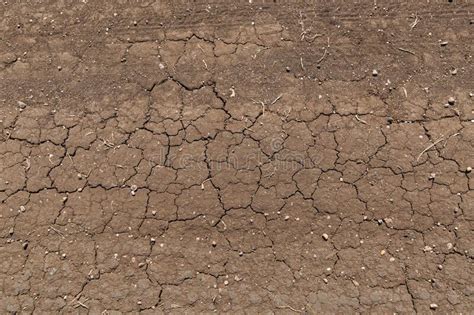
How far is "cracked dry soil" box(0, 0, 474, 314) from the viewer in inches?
175

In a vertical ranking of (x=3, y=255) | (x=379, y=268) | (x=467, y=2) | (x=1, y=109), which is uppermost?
(x=467, y=2)

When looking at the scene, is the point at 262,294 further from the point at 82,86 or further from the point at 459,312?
the point at 82,86

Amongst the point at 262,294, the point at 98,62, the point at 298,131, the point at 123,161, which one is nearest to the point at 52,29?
the point at 98,62

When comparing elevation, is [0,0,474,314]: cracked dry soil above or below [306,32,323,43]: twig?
below

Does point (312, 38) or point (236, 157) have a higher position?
point (312, 38)

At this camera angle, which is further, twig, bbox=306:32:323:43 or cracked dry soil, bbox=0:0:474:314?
twig, bbox=306:32:323:43

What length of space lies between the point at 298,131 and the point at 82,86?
2141 mm

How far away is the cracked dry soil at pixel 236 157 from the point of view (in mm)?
4441

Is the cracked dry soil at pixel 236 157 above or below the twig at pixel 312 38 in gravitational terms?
below

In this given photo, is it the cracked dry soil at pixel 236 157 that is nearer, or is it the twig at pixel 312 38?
the cracked dry soil at pixel 236 157

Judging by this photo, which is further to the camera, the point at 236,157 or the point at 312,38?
the point at 312,38

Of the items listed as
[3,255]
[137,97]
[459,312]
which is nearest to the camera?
[459,312]

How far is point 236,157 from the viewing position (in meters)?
4.73

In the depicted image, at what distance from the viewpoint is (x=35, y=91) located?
5020 millimetres
